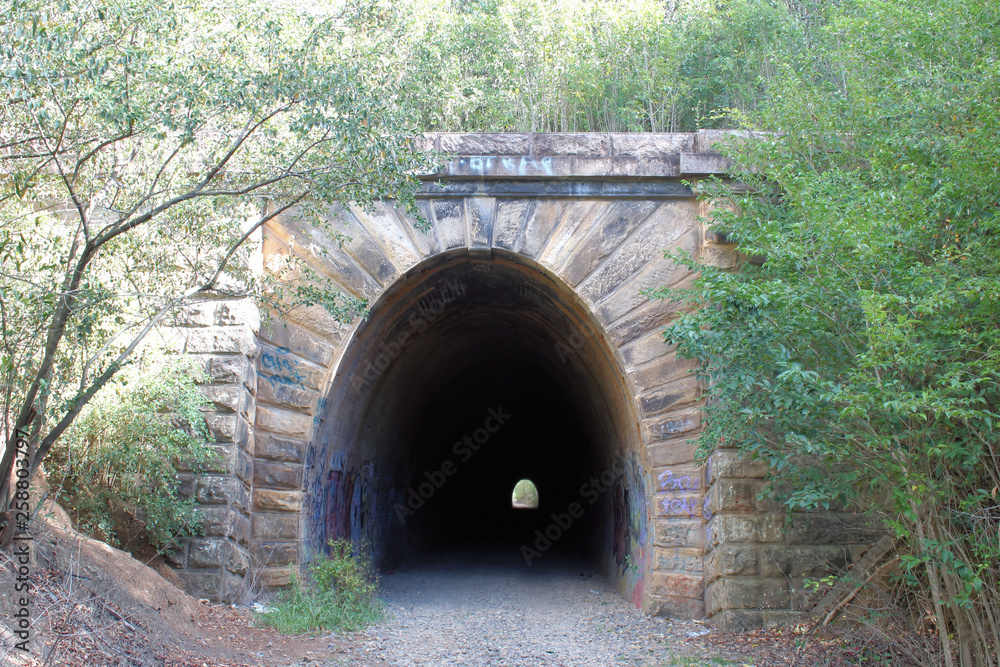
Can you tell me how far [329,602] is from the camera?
688 centimetres

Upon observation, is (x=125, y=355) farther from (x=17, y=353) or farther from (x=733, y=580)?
(x=733, y=580)

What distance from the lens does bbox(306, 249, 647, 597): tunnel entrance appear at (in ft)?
26.0

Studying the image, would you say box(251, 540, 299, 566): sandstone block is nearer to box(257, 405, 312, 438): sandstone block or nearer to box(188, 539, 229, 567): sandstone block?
box(188, 539, 229, 567): sandstone block

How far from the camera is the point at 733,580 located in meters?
6.61

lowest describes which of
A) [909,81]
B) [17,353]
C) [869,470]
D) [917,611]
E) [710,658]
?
[710,658]

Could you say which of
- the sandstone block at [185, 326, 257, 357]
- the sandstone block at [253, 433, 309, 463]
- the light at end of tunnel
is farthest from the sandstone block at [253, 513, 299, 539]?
the light at end of tunnel

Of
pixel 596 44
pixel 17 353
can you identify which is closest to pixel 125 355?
pixel 17 353

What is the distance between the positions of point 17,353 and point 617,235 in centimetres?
537

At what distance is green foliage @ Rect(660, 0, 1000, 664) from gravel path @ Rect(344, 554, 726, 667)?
196 centimetres

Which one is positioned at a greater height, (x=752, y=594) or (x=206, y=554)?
(x=206, y=554)

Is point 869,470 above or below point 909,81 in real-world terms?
below
